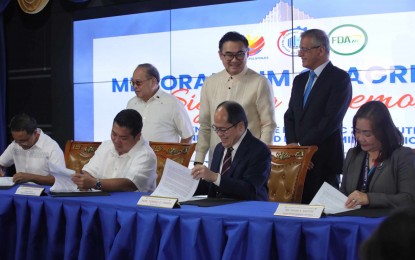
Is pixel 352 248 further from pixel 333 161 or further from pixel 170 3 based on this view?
pixel 170 3

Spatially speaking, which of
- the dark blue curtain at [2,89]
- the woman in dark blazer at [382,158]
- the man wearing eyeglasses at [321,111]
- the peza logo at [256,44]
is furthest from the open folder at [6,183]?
the dark blue curtain at [2,89]

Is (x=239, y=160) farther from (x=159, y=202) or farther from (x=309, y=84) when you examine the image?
(x=309, y=84)

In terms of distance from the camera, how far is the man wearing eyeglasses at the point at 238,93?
10.8ft

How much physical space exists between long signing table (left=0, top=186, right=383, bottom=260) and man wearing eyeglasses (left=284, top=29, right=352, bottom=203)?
871mm

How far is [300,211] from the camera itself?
6.44 feet

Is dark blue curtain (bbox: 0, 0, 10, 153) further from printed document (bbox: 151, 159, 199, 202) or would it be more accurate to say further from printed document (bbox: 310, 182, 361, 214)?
printed document (bbox: 310, 182, 361, 214)

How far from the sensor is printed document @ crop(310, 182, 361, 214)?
2047 millimetres

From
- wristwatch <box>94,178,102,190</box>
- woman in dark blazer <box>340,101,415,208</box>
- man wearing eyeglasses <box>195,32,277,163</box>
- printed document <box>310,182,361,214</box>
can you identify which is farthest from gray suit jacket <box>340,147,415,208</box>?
wristwatch <box>94,178,102,190</box>

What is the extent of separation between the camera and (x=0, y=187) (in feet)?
10.1

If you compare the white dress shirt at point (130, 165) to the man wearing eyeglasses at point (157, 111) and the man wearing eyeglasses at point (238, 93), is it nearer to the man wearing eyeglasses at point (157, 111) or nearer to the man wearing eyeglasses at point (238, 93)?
the man wearing eyeglasses at point (238, 93)

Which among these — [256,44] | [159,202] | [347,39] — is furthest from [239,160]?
[256,44]

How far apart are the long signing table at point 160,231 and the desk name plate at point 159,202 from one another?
3 cm

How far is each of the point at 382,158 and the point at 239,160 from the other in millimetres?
648

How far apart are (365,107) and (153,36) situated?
3.35 metres
